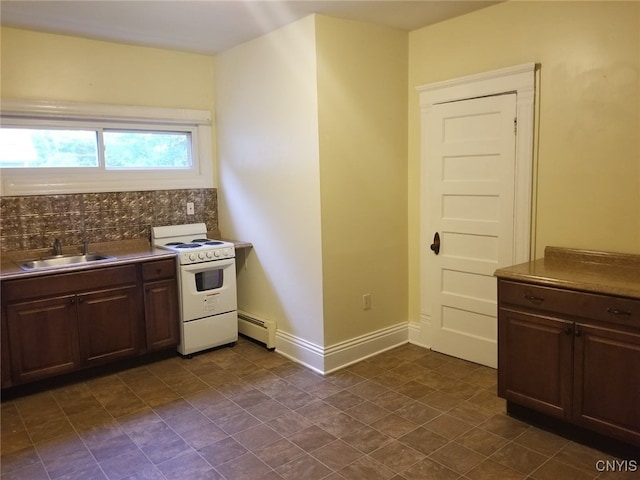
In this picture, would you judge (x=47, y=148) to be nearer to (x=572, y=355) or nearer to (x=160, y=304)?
(x=160, y=304)

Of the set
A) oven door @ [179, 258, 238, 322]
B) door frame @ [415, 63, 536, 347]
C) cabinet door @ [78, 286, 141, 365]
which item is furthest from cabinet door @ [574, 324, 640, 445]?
cabinet door @ [78, 286, 141, 365]

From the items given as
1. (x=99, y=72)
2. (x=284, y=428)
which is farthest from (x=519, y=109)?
(x=99, y=72)

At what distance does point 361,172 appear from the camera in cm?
366

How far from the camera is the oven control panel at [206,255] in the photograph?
12.5 ft

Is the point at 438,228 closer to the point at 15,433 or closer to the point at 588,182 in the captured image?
the point at 588,182

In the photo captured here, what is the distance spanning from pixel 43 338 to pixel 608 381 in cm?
337

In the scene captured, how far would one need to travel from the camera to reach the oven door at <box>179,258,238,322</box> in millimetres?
3838

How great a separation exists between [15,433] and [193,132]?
2751 millimetres

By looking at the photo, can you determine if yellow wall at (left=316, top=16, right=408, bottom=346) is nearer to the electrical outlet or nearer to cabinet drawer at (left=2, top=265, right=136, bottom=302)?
the electrical outlet

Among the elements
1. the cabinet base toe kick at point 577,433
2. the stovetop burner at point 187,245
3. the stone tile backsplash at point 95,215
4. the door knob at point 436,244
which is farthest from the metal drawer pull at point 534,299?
the stone tile backsplash at point 95,215

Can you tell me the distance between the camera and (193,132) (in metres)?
4.49

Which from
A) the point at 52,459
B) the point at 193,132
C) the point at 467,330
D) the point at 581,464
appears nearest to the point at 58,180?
the point at 193,132

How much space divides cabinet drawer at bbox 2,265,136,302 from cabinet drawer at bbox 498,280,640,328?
260 centimetres

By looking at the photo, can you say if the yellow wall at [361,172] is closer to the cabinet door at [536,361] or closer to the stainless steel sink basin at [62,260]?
the cabinet door at [536,361]
